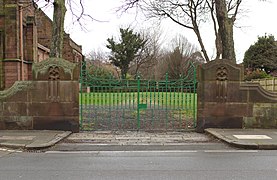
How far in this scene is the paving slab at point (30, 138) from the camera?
9289 millimetres

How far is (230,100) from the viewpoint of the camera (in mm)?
11984

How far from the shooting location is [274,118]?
39.7 feet

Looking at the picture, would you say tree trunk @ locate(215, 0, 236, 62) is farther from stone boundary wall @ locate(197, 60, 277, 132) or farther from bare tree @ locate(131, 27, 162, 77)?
bare tree @ locate(131, 27, 162, 77)

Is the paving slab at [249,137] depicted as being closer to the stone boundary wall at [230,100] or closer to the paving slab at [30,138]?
the stone boundary wall at [230,100]

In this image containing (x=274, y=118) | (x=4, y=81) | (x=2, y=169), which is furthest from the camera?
(x=4, y=81)

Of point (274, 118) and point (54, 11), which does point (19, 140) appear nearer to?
point (54, 11)

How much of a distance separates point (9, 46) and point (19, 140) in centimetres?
1319

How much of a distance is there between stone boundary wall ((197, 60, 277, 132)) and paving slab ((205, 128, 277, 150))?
437mm

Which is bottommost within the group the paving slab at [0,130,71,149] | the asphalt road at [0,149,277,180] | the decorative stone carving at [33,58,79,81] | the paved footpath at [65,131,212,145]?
the asphalt road at [0,149,277,180]

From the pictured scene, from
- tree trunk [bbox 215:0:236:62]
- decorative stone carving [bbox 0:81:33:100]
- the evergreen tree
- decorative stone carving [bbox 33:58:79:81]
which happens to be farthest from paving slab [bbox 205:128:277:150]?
the evergreen tree

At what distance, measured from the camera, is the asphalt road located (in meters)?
6.39

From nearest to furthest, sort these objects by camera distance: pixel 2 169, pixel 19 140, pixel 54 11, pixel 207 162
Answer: pixel 2 169 < pixel 207 162 < pixel 19 140 < pixel 54 11

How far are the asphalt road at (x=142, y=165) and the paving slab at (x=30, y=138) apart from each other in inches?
27.5

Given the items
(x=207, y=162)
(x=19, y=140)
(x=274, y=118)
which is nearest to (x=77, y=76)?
(x=19, y=140)
